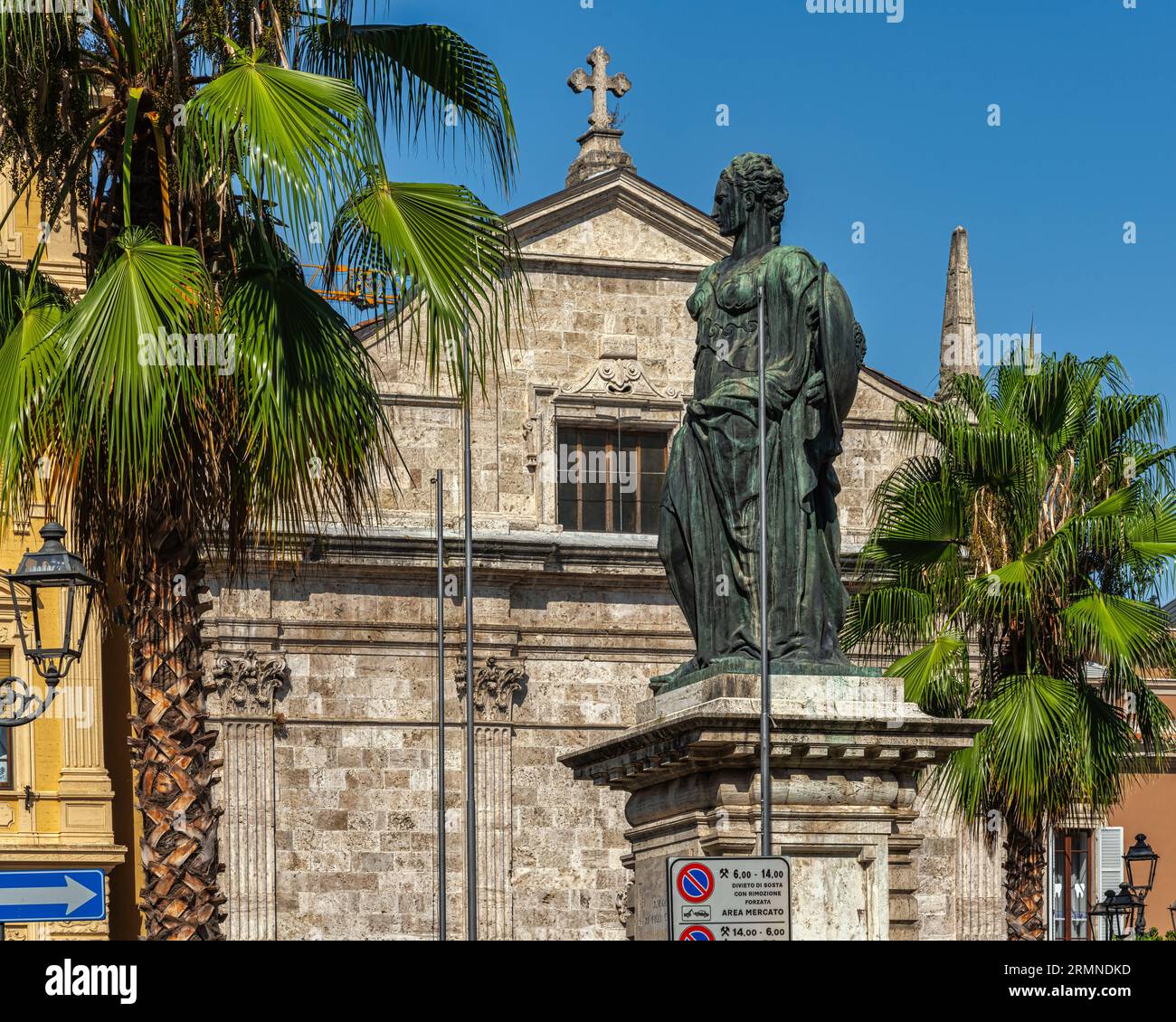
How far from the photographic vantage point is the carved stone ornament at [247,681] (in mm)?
31594

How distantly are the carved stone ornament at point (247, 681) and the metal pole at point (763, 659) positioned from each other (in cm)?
2122

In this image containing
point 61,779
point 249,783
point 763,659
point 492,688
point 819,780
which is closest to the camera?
point 763,659

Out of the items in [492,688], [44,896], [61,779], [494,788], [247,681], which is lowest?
[494,788]

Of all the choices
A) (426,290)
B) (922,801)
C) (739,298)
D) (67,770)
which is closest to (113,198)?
(426,290)

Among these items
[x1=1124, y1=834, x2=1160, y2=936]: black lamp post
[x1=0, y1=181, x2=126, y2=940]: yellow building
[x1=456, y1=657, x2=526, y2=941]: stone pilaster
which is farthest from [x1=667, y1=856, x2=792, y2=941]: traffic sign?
[x1=456, y1=657, x2=526, y2=941]: stone pilaster

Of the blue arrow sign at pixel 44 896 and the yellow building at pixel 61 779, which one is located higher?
the blue arrow sign at pixel 44 896

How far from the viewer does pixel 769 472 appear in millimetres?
11078

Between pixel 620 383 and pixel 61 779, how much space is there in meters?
9.63

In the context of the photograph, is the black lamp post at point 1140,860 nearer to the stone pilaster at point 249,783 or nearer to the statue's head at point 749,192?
the stone pilaster at point 249,783

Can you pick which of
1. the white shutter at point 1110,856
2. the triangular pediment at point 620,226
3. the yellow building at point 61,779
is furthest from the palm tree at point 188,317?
the white shutter at point 1110,856

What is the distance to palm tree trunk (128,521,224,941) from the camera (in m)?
12.9

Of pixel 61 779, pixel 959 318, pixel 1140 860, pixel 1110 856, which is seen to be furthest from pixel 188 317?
pixel 1110 856

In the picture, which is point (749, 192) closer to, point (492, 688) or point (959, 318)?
point (492, 688)

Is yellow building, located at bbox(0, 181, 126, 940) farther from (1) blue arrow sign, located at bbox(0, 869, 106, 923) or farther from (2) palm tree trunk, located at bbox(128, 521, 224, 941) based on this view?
(1) blue arrow sign, located at bbox(0, 869, 106, 923)
